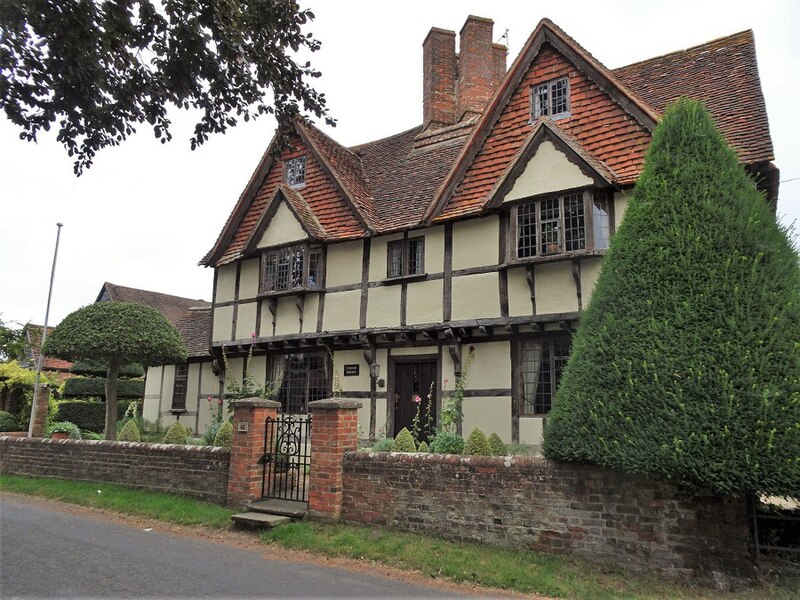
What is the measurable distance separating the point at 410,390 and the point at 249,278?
20.5 feet

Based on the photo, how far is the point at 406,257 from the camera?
1463 centimetres

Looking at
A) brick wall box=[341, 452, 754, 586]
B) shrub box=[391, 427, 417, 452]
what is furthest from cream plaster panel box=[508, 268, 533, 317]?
brick wall box=[341, 452, 754, 586]

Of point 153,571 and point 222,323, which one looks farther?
point 222,323

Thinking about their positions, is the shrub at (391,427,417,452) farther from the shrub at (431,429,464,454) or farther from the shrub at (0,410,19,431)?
the shrub at (0,410,19,431)

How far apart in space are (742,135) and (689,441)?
8.61 meters

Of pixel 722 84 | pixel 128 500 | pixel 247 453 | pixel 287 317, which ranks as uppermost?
pixel 722 84

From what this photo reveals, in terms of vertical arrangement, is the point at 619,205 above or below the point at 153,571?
above

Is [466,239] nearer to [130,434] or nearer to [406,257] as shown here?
[406,257]

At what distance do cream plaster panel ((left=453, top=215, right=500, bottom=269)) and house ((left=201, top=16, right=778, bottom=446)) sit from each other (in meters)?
0.03

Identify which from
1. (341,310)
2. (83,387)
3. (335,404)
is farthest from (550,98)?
(83,387)

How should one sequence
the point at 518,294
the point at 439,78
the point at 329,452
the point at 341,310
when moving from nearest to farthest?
the point at 329,452 < the point at 518,294 < the point at 341,310 < the point at 439,78

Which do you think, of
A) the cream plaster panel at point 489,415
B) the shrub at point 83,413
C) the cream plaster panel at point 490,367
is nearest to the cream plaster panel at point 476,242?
the cream plaster panel at point 490,367

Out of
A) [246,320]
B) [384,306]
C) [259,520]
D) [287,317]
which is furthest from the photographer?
[246,320]

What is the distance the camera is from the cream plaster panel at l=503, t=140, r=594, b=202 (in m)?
12.1
